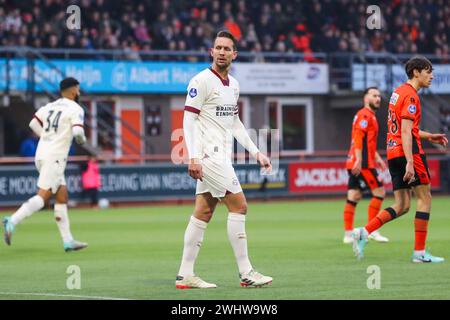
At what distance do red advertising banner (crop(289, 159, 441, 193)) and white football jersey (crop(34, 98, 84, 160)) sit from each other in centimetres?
1832

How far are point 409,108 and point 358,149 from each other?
145 inches

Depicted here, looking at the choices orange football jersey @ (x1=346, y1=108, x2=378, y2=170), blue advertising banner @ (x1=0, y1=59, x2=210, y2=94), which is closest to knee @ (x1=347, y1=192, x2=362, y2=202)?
orange football jersey @ (x1=346, y1=108, x2=378, y2=170)

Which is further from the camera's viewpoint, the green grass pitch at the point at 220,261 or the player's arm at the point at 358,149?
the player's arm at the point at 358,149

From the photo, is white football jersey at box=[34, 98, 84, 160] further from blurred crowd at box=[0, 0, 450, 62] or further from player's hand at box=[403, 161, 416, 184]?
blurred crowd at box=[0, 0, 450, 62]

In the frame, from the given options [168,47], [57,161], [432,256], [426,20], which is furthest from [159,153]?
[432,256]

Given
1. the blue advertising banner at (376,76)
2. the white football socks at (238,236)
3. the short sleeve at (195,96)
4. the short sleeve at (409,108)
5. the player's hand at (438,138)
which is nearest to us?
the short sleeve at (195,96)

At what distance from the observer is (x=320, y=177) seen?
34.3 metres

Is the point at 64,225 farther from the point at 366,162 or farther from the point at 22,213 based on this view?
the point at 366,162

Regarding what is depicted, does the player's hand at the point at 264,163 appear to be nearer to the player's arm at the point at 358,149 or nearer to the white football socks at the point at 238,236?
the white football socks at the point at 238,236

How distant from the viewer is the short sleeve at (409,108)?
42.6 ft

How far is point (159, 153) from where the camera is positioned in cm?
3734

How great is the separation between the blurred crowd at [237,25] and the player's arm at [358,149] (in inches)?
700

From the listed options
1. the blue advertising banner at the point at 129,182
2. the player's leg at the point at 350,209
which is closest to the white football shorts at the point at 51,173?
the player's leg at the point at 350,209

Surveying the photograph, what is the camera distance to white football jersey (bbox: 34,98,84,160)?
15.9 m
